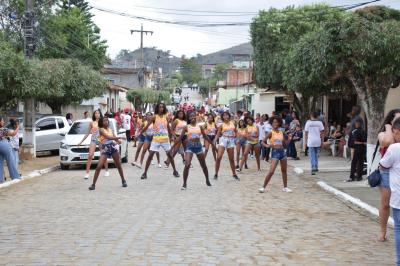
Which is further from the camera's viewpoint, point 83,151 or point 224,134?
point 83,151

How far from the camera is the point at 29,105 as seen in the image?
20578 mm

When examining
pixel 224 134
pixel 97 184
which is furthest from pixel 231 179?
pixel 97 184

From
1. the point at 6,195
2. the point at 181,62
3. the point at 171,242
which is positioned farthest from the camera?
the point at 181,62

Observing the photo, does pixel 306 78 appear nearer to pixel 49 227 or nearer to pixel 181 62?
pixel 49 227

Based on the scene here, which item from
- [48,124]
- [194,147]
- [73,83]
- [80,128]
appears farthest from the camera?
[73,83]

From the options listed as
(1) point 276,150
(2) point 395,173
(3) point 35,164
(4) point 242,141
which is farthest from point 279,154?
(3) point 35,164

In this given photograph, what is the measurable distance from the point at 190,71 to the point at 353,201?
17370 centimetres

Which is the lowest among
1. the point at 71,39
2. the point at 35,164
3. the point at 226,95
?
the point at 35,164

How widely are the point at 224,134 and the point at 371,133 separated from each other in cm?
383

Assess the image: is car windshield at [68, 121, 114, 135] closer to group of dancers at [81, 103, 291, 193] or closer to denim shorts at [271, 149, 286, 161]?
group of dancers at [81, 103, 291, 193]

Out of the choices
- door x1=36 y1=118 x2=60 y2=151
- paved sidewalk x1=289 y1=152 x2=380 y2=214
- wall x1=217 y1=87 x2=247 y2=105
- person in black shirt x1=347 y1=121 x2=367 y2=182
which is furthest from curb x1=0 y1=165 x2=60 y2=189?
wall x1=217 y1=87 x2=247 y2=105

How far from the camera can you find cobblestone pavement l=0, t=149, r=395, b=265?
6.94 m

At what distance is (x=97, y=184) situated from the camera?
13891 millimetres

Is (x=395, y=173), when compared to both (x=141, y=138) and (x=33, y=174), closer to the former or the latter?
(x=33, y=174)
